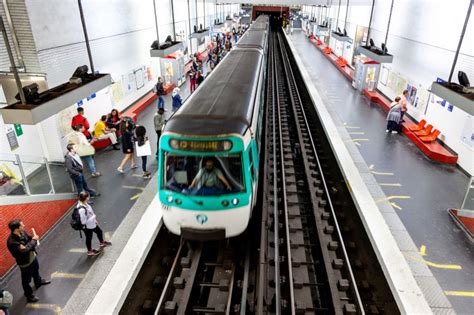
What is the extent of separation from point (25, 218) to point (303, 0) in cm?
2168

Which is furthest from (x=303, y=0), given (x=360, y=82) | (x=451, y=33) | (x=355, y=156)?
(x=355, y=156)

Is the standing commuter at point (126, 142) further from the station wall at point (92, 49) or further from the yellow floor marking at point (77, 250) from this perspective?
the yellow floor marking at point (77, 250)

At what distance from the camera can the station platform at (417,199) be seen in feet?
19.0

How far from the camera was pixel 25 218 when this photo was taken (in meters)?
6.52

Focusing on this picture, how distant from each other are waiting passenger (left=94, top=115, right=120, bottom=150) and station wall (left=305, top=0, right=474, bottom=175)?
413 inches

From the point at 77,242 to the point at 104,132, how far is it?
4817 millimetres

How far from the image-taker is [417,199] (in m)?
8.30

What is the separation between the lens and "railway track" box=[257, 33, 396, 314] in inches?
197

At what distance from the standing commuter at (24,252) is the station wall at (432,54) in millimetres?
10957

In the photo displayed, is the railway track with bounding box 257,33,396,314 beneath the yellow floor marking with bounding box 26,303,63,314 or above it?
above

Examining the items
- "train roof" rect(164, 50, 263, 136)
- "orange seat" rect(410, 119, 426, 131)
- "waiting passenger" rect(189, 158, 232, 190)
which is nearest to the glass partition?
"train roof" rect(164, 50, 263, 136)

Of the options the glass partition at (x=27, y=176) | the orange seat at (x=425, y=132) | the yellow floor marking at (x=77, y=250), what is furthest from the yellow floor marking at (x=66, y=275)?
the orange seat at (x=425, y=132)

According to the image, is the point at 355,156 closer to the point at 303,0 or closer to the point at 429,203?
the point at 429,203

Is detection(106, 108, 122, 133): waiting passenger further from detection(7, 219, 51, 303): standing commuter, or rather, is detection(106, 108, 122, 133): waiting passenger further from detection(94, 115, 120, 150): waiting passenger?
detection(7, 219, 51, 303): standing commuter
